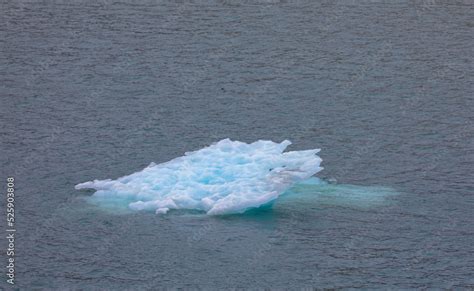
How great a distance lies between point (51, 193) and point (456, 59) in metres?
18.1

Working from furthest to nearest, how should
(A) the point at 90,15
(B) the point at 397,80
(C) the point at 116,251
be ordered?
(A) the point at 90,15 → (B) the point at 397,80 → (C) the point at 116,251

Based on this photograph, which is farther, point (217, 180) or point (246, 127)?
point (246, 127)

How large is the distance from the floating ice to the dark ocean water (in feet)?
1.78

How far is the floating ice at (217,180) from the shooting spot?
2562 centimetres

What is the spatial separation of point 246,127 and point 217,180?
5083 millimetres

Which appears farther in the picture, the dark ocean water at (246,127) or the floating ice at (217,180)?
the floating ice at (217,180)

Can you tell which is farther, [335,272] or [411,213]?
[411,213]

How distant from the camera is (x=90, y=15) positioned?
42250 mm

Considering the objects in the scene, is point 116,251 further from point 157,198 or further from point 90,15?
point 90,15

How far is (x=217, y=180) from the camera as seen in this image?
26828 mm

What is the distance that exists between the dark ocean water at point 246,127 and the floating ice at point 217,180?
1.78ft

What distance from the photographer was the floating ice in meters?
25.6

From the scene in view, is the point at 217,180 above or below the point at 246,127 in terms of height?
below

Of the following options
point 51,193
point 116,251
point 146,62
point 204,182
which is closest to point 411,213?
point 204,182
